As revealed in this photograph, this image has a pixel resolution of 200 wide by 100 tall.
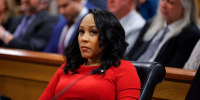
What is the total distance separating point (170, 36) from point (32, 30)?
1.33 meters

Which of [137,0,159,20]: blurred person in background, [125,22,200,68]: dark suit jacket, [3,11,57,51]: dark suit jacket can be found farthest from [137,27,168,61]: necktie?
[3,11,57,51]: dark suit jacket

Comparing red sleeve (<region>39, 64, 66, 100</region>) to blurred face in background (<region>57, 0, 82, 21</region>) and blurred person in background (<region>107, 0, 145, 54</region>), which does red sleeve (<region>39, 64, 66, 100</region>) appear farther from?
blurred face in background (<region>57, 0, 82, 21</region>)

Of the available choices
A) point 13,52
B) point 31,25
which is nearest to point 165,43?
point 13,52

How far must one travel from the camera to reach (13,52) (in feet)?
6.35

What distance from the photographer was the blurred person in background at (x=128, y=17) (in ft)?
6.82

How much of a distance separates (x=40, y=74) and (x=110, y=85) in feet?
2.63

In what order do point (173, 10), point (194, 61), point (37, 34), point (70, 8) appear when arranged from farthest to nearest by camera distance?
point (37, 34)
point (70, 8)
point (173, 10)
point (194, 61)

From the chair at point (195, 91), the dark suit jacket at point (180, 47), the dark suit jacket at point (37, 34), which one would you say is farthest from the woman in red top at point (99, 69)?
the dark suit jacket at point (37, 34)

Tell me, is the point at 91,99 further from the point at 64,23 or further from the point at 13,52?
the point at 64,23

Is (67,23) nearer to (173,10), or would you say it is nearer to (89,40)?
(173,10)

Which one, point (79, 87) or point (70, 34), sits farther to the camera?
point (70, 34)


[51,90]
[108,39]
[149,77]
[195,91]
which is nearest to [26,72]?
[51,90]

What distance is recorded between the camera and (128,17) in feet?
7.08

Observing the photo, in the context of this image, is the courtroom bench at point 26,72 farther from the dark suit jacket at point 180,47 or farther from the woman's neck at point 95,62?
the dark suit jacket at point 180,47
